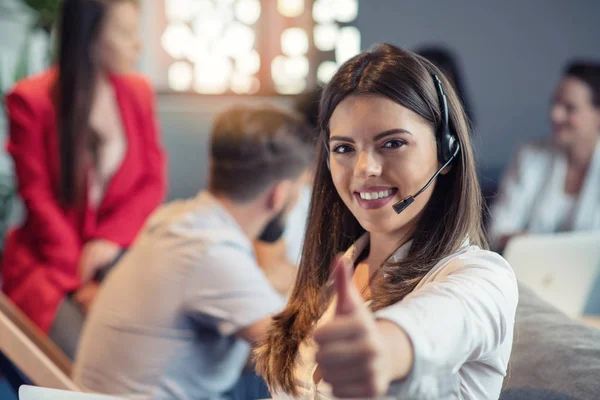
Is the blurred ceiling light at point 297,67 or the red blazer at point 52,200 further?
the blurred ceiling light at point 297,67

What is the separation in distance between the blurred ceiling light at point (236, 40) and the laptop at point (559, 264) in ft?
9.55

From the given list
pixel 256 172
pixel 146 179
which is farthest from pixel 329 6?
pixel 256 172

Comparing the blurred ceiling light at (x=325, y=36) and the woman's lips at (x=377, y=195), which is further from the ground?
the woman's lips at (x=377, y=195)

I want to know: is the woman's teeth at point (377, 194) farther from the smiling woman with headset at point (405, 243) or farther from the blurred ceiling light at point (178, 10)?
the blurred ceiling light at point (178, 10)

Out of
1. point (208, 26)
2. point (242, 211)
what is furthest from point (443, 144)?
point (208, 26)

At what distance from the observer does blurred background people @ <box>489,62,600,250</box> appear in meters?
3.03

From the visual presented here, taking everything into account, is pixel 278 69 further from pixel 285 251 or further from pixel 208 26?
pixel 285 251

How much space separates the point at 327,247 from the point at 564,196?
7.21ft

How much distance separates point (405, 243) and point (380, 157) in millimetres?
144

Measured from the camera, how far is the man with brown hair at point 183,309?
1666mm

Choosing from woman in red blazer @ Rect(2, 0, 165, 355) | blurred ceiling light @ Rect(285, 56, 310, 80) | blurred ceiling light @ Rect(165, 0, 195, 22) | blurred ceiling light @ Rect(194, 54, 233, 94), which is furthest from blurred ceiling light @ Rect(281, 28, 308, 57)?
woman in red blazer @ Rect(2, 0, 165, 355)

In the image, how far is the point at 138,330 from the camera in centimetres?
171

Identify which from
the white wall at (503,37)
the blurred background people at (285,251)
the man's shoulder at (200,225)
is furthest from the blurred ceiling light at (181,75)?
the man's shoulder at (200,225)

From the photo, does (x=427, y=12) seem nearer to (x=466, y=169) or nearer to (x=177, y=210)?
(x=177, y=210)
